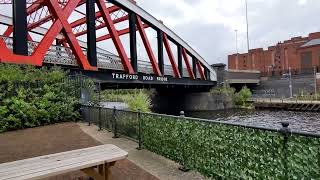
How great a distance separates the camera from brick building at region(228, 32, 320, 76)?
94.0 m

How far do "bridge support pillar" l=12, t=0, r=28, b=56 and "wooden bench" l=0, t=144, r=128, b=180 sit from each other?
689 inches

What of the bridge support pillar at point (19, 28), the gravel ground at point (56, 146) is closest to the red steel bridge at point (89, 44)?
the bridge support pillar at point (19, 28)

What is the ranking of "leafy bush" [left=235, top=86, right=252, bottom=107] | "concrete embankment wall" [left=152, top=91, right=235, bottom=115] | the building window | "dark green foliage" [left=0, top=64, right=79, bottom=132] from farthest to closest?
the building window → "leafy bush" [left=235, top=86, right=252, bottom=107] → "concrete embankment wall" [left=152, top=91, right=235, bottom=115] → "dark green foliage" [left=0, top=64, right=79, bottom=132]

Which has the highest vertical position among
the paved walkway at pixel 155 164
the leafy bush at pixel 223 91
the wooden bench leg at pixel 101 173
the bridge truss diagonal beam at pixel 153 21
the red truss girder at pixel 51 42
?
the bridge truss diagonal beam at pixel 153 21

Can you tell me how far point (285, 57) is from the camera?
10950 cm

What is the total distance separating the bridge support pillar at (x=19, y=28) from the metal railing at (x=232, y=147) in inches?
577

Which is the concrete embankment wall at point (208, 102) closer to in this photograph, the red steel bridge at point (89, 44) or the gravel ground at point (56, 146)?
the red steel bridge at point (89, 44)

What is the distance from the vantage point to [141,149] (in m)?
9.33

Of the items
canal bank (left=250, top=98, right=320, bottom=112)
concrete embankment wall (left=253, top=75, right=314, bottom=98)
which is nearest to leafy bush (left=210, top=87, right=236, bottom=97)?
canal bank (left=250, top=98, right=320, bottom=112)

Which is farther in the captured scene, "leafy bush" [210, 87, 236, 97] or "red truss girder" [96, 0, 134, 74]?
"leafy bush" [210, 87, 236, 97]

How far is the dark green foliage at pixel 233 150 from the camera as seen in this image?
431 cm

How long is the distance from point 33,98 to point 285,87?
66.6 m

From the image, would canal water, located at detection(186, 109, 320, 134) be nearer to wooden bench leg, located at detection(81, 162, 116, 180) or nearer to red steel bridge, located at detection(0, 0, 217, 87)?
red steel bridge, located at detection(0, 0, 217, 87)

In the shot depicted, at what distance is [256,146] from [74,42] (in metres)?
23.0
